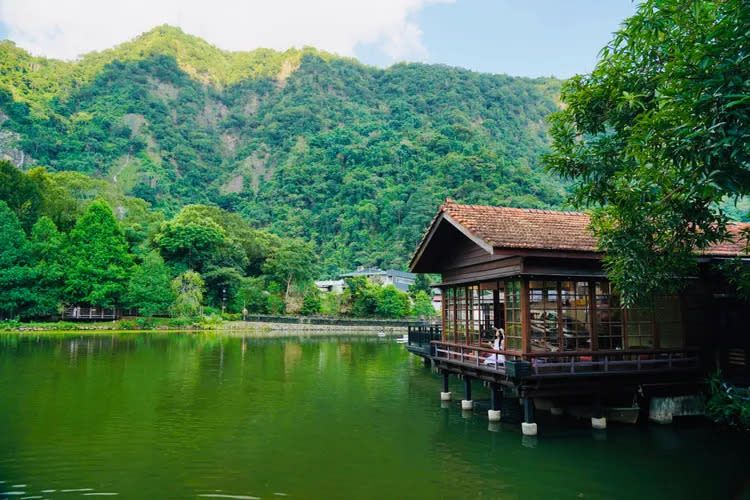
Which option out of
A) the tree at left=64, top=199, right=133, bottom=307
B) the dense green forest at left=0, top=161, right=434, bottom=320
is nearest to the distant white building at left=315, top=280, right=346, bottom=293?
the dense green forest at left=0, top=161, right=434, bottom=320

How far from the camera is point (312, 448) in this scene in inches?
396

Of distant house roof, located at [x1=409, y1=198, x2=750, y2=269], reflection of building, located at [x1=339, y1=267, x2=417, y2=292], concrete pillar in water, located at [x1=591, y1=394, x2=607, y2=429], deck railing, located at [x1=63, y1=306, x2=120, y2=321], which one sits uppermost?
reflection of building, located at [x1=339, y1=267, x2=417, y2=292]

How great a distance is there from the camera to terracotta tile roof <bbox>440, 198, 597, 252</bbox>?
431 inches

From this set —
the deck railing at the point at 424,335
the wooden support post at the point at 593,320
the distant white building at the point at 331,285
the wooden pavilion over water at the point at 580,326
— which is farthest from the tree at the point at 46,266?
the wooden support post at the point at 593,320

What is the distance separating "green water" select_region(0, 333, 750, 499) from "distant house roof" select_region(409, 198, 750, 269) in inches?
165

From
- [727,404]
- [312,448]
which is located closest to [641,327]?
[727,404]

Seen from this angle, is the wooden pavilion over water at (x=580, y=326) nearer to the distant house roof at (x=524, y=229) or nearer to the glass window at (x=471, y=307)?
the distant house roof at (x=524, y=229)

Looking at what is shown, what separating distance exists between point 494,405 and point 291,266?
50892 millimetres

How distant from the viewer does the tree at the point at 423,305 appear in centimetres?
6167

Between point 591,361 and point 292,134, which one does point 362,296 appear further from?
point 292,134

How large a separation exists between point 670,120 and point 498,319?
28.5ft

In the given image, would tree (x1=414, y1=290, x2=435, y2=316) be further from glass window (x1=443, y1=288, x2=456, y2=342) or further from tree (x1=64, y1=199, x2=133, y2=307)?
glass window (x1=443, y1=288, x2=456, y2=342)

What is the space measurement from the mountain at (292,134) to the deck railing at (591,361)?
2822 inches

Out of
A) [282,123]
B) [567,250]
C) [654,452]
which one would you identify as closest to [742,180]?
[567,250]
